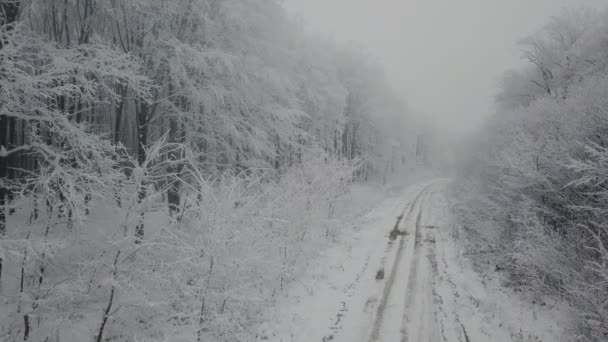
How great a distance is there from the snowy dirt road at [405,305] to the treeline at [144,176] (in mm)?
1129

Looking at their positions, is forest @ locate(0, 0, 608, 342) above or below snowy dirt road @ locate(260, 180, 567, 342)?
above

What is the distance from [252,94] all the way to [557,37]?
2391cm

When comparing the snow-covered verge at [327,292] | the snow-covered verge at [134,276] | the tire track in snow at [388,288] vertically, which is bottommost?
the snow-covered verge at [327,292]

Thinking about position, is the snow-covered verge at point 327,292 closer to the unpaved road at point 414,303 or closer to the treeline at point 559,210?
the unpaved road at point 414,303

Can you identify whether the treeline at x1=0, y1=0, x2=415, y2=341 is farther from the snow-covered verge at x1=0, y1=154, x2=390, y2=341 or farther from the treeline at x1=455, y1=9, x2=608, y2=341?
the treeline at x1=455, y1=9, x2=608, y2=341

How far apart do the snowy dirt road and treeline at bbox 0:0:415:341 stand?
1129 mm

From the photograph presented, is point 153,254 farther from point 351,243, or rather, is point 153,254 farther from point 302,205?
point 351,243

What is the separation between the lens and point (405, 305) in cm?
766

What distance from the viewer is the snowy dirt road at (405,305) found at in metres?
6.60

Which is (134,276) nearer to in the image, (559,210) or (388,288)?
(388,288)

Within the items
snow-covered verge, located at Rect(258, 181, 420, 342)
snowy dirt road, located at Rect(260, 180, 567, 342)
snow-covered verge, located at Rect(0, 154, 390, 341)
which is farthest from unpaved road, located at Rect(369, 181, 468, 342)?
snow-covered verge, located at Rect(0, 154, 390, 341)

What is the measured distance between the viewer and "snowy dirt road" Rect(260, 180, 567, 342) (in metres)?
6.60

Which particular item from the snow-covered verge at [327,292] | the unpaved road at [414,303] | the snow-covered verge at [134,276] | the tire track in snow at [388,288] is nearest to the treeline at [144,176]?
the snow-covered verge at [134,276]

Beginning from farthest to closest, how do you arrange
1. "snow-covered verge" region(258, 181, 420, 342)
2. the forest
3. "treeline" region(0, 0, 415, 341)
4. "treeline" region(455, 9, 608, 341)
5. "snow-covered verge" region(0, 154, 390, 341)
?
"snow-covered verge" region(258, 181, 420, 342) → "treeline" region(455, 9, 608, 341) → the forest → "treeline" region(0, 0, 415, 341) → "snow-covered verge" region(0, 154, 390, 341)
